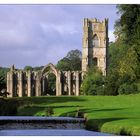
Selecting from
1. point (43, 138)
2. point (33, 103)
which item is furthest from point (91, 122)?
point (33, 103)

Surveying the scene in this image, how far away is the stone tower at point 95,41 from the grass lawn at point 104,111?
5696cm

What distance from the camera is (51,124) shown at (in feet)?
129

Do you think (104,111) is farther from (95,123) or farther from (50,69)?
(50,69)

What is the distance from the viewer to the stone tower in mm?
129750

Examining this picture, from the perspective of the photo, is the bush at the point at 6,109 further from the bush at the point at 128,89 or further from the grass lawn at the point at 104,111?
the bush at the point at 128,89

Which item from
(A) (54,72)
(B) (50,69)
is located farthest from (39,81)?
(B) (50,69)

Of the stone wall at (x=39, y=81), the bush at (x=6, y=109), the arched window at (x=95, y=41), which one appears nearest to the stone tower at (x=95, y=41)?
the arched window at (x=95, y=41)

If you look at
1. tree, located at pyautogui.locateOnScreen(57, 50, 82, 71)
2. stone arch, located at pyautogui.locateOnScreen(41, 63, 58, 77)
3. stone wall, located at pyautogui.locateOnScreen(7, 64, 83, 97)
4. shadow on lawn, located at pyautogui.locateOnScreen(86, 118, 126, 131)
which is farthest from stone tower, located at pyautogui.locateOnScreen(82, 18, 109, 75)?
shadow on lawn, located at pyautogui.locateOnScreen(86, 118, 126, 131)

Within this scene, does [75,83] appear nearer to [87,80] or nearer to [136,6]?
[87,80]

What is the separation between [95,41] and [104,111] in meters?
87.0

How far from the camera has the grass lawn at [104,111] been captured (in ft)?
106

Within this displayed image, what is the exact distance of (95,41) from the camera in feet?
437

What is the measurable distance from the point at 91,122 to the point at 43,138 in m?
6.68
